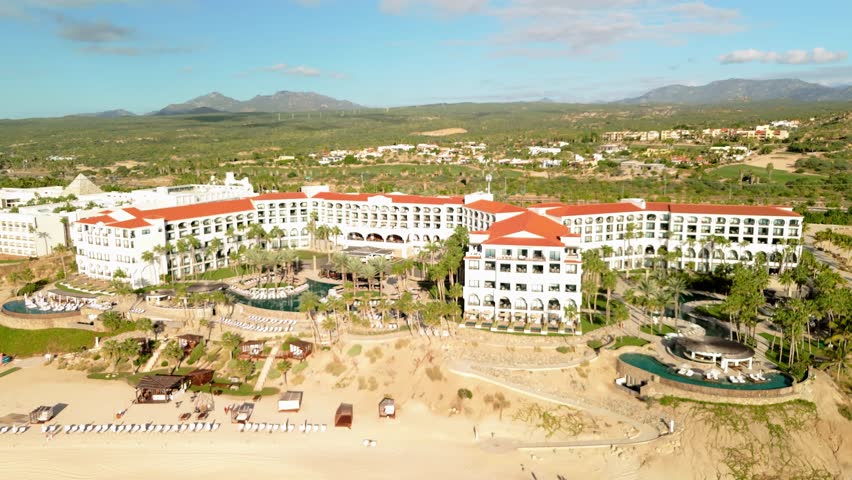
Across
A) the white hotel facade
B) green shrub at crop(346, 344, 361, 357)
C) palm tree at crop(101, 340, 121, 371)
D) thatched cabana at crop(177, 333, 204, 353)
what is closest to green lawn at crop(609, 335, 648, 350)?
the white hotel facade

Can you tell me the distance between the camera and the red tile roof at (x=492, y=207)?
66688 mm

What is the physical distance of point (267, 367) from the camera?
4709 centimetres

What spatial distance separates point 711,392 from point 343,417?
25.1 m

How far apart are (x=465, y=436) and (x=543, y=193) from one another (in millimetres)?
78661

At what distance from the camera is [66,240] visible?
3115 inches

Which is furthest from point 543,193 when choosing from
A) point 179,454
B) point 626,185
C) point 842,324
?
point 179,454

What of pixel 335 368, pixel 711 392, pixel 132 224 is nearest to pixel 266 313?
pixel 335 368

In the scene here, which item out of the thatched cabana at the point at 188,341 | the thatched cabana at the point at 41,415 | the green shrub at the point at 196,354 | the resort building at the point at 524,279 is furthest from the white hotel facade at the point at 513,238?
the thatched cabana at the point at 41,415

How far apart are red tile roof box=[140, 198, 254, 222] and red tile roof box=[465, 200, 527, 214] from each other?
29653mm

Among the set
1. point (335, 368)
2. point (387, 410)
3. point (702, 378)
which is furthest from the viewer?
point (335, 368)

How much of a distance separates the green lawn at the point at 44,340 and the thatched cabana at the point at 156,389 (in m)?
12.2

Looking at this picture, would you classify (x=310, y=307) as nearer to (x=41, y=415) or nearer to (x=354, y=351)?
(x=354, y=351)

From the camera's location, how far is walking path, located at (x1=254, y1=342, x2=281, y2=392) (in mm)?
45481

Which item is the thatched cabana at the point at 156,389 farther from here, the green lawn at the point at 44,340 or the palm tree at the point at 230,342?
the green lawn at the point at 44,340
